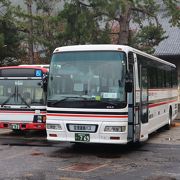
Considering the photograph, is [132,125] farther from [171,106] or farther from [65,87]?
[171,106]

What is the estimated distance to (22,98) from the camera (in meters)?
15.7

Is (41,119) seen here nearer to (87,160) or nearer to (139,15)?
(87,160)

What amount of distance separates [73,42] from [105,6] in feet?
12.8

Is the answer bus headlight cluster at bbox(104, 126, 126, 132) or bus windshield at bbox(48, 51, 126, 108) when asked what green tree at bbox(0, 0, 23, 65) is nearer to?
bus windshield at bbox(48, 51, 126, 108)

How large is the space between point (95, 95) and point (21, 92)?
183 inches

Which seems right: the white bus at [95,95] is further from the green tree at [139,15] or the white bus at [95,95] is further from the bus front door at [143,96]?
the green tree at [139,15]

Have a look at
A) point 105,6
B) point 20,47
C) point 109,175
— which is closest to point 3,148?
point 109,175

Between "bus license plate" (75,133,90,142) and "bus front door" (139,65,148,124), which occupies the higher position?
"bus front door" (139,65,148,124)

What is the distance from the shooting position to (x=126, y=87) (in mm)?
11719

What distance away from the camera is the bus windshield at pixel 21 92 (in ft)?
51.3

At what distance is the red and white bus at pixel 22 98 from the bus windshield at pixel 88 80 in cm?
328

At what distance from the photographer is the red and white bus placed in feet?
50.6

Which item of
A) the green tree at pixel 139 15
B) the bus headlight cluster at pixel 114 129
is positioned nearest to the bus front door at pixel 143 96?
the bus headlight cluster at pixel 114 129

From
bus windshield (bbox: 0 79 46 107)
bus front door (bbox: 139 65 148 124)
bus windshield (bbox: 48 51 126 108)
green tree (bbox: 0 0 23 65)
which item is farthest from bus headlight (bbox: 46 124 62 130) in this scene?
green tree (bbox: 0 0 23 65)
